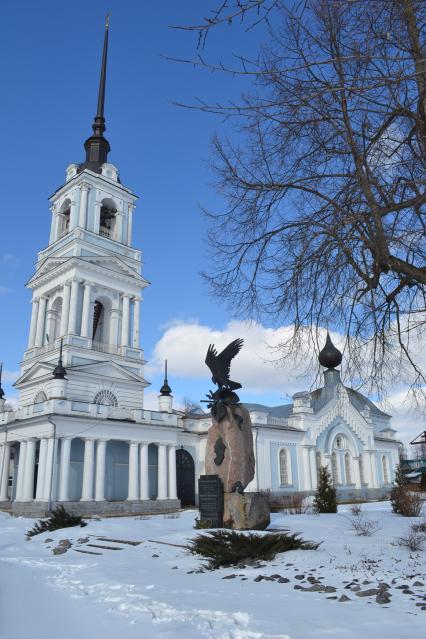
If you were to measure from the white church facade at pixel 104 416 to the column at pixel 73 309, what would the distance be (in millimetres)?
69

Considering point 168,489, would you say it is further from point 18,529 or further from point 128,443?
point 18,529

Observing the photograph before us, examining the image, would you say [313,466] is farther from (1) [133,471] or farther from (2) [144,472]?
(1) [133,471]

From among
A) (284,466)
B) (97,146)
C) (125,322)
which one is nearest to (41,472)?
(125,322)

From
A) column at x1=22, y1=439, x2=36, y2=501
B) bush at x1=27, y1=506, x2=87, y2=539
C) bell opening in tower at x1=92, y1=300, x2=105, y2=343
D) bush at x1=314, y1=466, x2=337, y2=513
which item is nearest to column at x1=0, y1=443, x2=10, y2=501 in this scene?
column at x1=22, y1=439, x2=36, y2=501

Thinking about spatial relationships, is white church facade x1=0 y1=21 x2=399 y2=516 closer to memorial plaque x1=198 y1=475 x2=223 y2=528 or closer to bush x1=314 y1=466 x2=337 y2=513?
bush x1=314 y1=466 x2=337 y2=513

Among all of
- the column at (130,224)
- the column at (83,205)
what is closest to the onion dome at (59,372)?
the column at (83,205)

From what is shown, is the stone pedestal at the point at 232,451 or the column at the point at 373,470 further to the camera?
the column at the point at 373,470

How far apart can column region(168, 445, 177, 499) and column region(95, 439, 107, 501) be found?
15.4 feet

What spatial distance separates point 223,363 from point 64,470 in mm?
13308

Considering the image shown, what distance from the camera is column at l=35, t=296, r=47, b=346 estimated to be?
1281 inches

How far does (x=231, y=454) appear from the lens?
13078mm

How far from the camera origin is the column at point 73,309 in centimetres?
2984

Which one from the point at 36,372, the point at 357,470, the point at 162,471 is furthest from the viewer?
the point at 357,470

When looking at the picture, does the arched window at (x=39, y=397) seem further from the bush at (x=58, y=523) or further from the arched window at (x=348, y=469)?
the arched window at (x=348, y=469)
